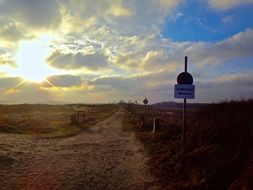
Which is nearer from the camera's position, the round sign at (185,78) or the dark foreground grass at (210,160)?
the dark foreground grass at (210,160)

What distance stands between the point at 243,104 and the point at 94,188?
1467cm

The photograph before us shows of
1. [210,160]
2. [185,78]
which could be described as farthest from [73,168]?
[185,78]

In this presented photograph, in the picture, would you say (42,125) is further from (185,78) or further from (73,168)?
(185,78)

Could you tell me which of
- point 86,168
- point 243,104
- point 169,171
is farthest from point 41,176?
point 243,104

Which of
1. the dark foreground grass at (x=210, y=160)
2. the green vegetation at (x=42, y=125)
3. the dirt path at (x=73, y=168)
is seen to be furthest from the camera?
the green vegetation at (x=42, y=125)

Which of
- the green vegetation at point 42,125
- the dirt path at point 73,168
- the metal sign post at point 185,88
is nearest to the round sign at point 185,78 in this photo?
the metal sign post at point 185,88

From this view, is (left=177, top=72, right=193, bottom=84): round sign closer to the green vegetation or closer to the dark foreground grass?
the dark foreground grass

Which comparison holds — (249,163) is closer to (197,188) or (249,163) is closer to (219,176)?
(219,176)

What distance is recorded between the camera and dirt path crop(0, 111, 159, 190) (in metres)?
11.4

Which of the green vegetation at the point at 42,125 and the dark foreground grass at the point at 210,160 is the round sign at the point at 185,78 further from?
the green vegetation at the point at 42,125

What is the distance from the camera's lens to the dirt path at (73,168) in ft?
37.3

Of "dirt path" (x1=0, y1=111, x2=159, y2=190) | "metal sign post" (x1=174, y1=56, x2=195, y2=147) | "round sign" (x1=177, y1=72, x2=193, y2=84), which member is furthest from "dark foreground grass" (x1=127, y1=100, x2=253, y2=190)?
"round sign" (x1=177, y1=72, x2=193, y2=84)

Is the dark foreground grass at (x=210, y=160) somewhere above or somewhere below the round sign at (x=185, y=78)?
below

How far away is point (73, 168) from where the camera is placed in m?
14.2
